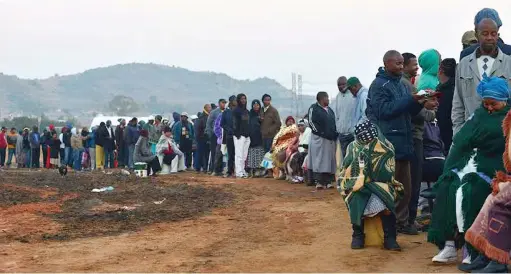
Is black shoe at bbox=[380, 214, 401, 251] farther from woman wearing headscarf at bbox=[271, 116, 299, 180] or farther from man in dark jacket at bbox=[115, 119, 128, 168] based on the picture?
man in dark jacket at bbox=[115, 119, 128, 168]

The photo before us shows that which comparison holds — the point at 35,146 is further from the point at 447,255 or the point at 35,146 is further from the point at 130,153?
the point at 447,255

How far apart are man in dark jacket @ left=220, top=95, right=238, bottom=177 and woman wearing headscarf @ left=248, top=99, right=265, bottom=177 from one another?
0.51m

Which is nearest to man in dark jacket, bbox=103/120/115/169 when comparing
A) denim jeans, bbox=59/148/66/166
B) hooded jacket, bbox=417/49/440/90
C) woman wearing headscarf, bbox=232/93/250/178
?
denim jeans, bbox=59/148/66/166

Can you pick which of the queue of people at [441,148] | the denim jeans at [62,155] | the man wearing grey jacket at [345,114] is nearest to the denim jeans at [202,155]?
the denim jeans at [62,155]

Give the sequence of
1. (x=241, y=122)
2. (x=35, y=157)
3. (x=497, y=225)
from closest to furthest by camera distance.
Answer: (x=497, y=225), (x=241, y=122), (x=35, y=157)

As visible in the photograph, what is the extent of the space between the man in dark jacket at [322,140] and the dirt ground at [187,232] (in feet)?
1.52

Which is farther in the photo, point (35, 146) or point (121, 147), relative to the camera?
point (35, 146)

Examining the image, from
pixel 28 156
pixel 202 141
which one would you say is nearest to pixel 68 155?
pixel 28 156

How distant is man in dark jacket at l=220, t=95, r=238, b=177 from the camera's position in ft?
60.3

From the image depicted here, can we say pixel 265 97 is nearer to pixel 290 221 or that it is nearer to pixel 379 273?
pixel 290 221

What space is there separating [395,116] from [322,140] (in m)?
6.48

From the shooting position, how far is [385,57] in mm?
8266

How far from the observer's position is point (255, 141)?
18188 millimetres

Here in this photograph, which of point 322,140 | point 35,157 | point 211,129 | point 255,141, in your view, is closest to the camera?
point 322,140
